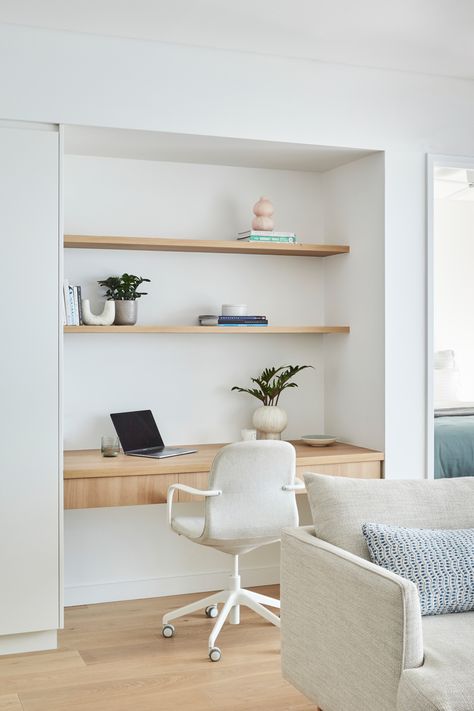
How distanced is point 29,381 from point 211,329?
1.01 m

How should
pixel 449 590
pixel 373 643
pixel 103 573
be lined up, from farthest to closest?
pixel 103 573 < pixel 449 590 < pixel 373 643

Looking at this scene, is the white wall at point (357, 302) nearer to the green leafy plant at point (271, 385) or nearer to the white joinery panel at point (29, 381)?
the green leafy plant at point (271, 385)

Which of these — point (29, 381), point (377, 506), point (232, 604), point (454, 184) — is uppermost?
point (454, 184)

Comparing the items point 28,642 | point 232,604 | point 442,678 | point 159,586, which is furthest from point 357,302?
point 442,678

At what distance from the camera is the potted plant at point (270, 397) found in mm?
4539

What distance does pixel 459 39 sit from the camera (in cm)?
389

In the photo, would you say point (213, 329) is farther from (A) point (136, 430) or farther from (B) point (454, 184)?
(B) point (454, 184)

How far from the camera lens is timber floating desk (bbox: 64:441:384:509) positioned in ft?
12.6

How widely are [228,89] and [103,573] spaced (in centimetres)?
251

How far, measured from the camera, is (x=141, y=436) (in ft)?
14.3

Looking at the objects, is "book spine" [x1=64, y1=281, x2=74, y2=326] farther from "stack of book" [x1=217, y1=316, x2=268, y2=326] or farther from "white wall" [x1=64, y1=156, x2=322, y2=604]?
"stack of book" [x1=217, y1=316, x2=268, y2=326]

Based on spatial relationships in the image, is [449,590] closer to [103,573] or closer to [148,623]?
[148,623]

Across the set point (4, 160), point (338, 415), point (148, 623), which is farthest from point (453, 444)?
point (4, 160)

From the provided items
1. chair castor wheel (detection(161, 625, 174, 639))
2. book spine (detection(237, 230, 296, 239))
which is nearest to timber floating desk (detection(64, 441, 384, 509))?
chair castor wheel (detection(161, 625, 174, 639))
